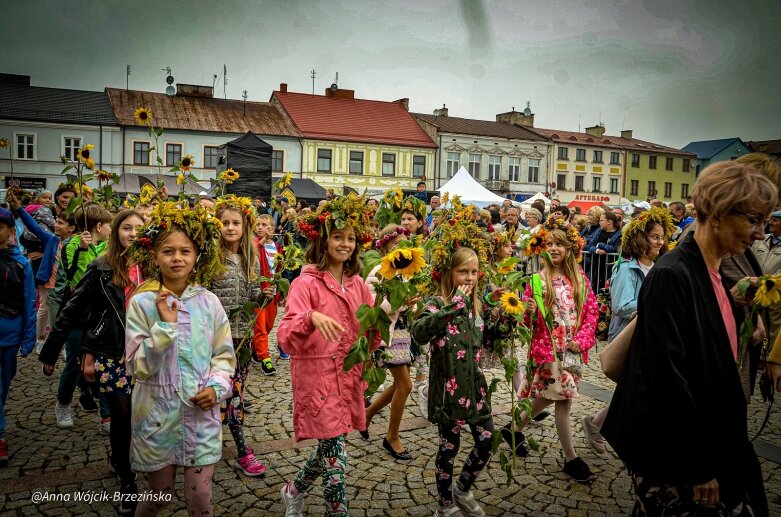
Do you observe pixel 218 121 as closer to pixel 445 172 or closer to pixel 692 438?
pixel 445 172

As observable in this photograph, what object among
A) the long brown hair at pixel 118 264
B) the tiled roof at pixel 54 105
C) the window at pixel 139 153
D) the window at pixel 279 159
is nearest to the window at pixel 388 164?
the window at pixel 279 159

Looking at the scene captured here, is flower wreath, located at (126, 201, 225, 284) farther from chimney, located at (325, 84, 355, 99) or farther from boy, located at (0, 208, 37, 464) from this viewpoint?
chimney, located at (325, 84, 355, 99)

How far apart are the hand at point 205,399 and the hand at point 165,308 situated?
40 centimetres

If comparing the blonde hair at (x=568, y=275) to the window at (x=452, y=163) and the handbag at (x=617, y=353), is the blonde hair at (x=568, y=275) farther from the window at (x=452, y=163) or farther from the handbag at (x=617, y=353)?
the window at (x=452, y=163)

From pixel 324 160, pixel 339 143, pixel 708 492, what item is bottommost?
pixel 708 492

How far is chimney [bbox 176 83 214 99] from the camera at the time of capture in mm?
39281

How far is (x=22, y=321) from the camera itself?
14.4 feet


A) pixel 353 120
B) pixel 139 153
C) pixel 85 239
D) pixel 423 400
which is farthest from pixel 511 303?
pixel 353 120

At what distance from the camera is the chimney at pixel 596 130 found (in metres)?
57.3

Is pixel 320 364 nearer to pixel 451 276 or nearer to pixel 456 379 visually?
pixel 456 379

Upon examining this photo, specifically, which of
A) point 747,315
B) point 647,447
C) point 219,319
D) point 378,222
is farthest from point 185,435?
point 378,222

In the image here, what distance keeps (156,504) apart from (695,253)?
2.75 meters

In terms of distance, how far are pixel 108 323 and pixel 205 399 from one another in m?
1.44

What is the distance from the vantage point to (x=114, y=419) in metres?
3.54
